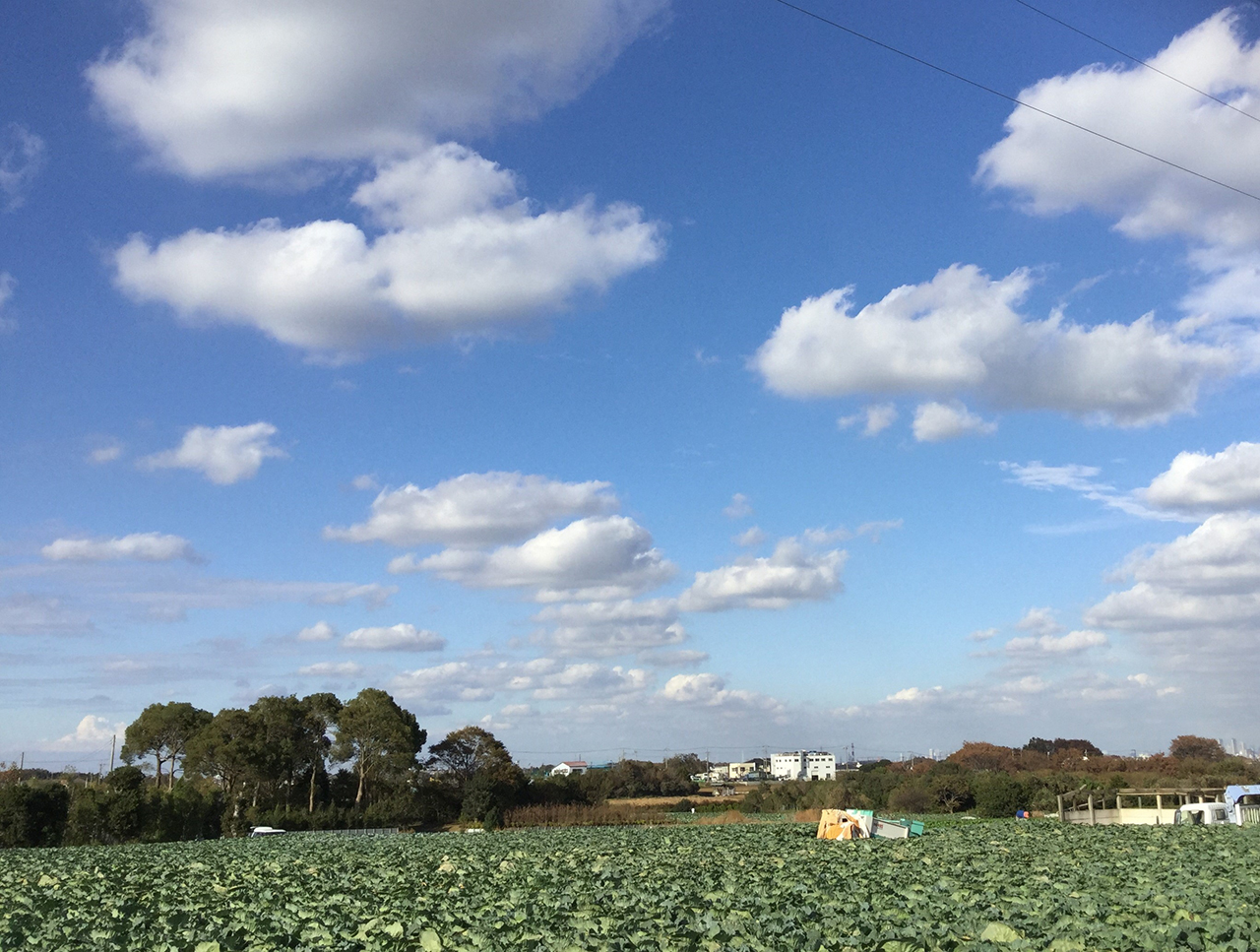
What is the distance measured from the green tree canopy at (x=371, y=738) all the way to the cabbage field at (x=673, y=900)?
169ft

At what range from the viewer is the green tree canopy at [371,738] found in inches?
3076

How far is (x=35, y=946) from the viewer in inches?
555

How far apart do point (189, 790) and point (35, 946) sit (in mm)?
51785

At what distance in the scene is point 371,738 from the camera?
7844 centimetres

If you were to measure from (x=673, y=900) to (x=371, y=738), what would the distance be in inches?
2708

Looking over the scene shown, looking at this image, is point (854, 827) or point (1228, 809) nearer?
point (854, 827)

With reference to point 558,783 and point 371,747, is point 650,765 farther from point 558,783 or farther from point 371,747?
point 371,747

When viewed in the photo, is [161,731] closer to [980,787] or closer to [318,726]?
[318,726]

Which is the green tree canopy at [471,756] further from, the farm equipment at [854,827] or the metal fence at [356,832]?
the farm equipment at [854,827]

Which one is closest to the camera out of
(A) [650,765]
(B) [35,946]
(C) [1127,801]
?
(B) [35,946]

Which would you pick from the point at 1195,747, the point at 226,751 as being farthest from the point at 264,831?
the point at 1195,747

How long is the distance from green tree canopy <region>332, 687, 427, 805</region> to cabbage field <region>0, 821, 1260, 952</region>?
51642 millimetres

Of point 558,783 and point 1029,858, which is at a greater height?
point 1029,858

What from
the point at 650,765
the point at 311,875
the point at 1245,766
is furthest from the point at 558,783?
the point at 311,875
